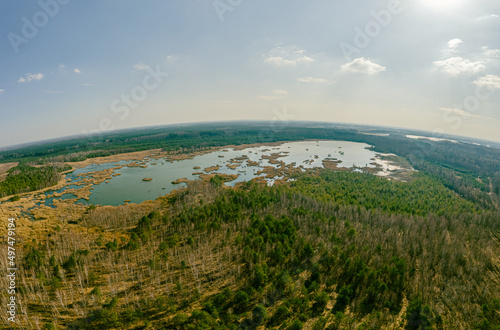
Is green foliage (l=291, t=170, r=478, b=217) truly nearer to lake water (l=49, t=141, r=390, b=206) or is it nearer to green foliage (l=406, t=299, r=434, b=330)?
lake water (l=49, t=141, r=390, b=206)

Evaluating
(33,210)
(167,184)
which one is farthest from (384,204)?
(33,210)

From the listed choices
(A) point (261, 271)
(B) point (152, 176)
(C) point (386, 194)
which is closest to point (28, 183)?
(B) point (152, 176)

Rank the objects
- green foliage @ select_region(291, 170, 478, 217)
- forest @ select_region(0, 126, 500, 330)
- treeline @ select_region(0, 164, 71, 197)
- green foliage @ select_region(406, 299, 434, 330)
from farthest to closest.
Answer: treeline @ select_region(0, 164, 71, 197) → green foliage @ select_region(291, 170, 478, 217) → forest @ select_region(0, 126, 500, 330) → green foliage @ select_region(406, 299, 434, 330)

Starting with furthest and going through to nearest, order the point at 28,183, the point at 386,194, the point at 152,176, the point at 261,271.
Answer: the point at 152,176 → the point at 28,183 → the point at 386,194 → the point at 261,271

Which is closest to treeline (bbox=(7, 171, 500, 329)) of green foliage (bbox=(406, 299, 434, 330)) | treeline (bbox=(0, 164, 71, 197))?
green foliage (bbox=(406, 299, 434, 330))

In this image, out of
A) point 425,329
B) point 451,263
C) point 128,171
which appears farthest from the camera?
point 128,171

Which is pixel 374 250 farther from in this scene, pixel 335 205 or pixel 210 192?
pixel 210 192

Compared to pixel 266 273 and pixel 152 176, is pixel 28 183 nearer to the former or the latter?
pixel 152 176

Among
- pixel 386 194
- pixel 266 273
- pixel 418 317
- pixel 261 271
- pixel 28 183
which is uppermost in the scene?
pixel 28 183
